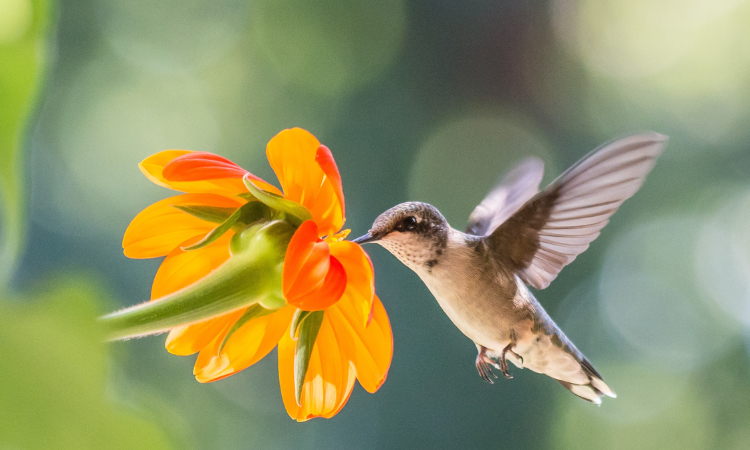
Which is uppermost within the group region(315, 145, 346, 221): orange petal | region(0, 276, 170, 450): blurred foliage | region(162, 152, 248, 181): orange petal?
region(0, 276, 170, 450): blurred foliage

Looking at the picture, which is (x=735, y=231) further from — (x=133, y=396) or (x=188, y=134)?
(x=133, y=396)

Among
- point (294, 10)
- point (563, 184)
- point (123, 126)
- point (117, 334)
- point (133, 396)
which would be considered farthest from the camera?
point (294, 10)

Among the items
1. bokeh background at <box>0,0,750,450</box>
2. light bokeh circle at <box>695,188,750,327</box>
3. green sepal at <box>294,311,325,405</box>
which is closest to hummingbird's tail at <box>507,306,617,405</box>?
green sepal at <box>294,311,325,405</box>

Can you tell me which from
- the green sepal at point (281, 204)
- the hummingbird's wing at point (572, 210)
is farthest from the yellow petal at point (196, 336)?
the hummingbird's wing at point (572, 210)

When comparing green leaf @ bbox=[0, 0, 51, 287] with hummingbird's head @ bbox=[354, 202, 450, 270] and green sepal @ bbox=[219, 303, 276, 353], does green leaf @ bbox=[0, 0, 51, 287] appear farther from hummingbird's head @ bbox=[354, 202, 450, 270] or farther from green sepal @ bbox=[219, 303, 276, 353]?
hummingbird's head @ bbox=[354, 202, 450, 270]

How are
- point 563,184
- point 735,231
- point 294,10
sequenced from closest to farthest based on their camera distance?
point 563,184
point 294,10
point 735,231

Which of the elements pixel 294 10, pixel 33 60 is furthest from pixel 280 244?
pixel 294 10

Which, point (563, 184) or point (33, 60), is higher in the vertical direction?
point (33, 60)
